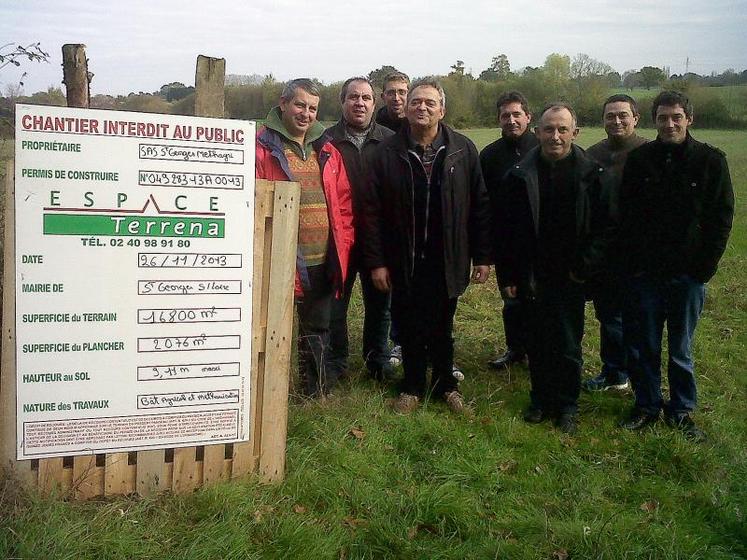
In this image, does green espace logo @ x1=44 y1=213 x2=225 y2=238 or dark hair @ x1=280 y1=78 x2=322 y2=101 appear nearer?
green espace logo @ x1=44 y1=213 x2=225 y2=238

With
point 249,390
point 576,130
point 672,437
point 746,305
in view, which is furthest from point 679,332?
point 746,305

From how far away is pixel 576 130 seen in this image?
4.77 meters

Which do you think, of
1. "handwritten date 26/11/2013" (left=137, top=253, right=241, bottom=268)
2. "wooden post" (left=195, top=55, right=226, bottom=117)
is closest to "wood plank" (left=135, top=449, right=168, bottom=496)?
"handwritten date 26/11/2013" (left=137, top=253, right=241, bottom=268)

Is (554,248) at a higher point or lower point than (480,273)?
higher

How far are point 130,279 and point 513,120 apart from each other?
3699 millimetres

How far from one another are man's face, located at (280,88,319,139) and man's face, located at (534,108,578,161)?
5.42ft

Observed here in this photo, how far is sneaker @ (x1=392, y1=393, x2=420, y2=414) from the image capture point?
16.3ft

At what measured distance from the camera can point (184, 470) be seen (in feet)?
12.0

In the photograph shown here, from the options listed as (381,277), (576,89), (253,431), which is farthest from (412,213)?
(576,89)

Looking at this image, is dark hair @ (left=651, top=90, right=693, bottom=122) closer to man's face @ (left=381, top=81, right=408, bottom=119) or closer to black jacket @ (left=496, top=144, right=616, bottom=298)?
black jacket @ (left=496, top=144, right=616, bottom=298)

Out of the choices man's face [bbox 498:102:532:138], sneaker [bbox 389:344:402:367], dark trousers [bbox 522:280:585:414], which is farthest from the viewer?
sneaker [bbox 389:344:402:367]

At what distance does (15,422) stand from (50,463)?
288 millimetres

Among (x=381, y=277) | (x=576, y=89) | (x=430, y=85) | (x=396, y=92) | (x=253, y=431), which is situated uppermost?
(x=576, y=89)

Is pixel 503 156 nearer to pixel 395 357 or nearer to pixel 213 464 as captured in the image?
pixel 395 357
